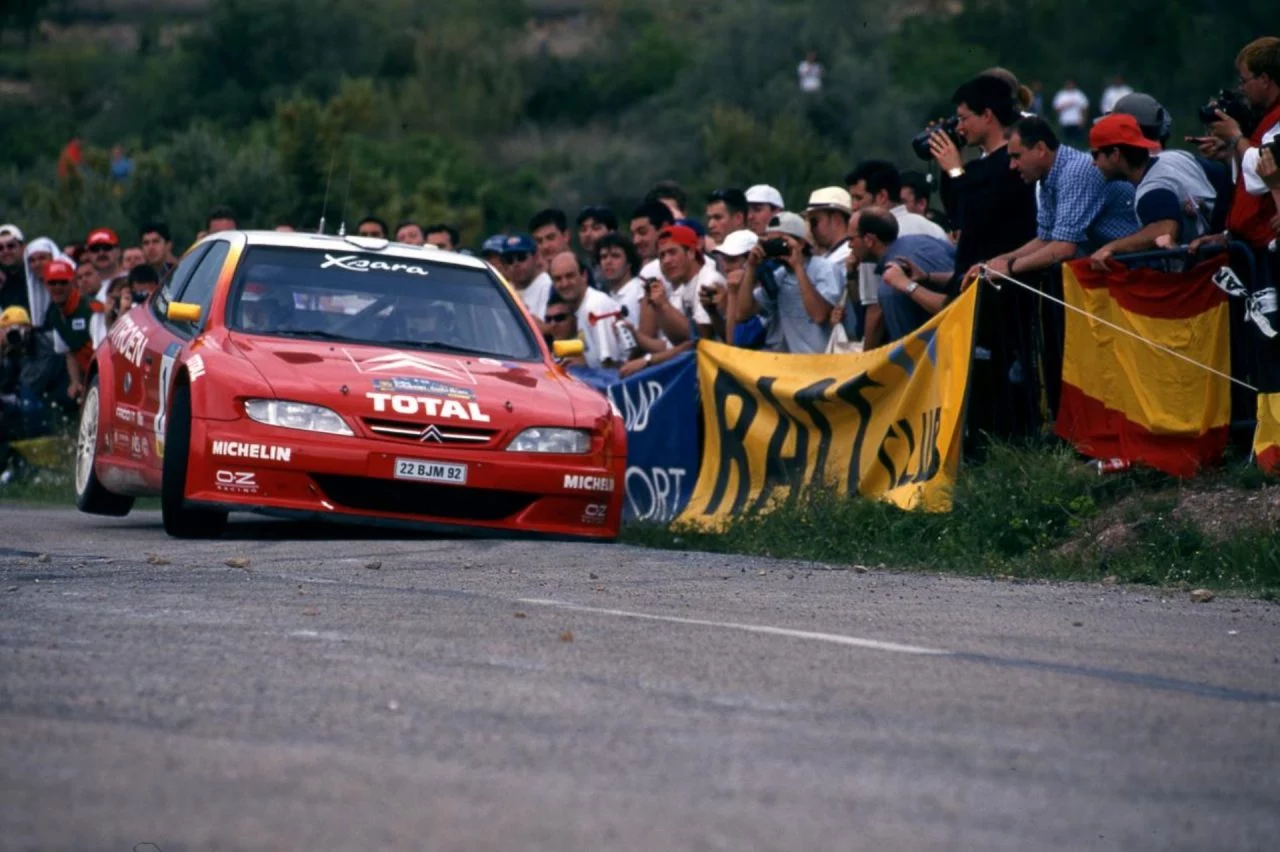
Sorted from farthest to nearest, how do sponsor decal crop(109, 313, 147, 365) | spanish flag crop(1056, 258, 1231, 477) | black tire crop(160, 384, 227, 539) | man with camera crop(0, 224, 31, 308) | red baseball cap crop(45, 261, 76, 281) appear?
man with camera crop(0, 224, 31, 308) < red baseball cap crop(45, 261, 76, 281) < sponsor decal crop(109, 313, 147, 365) < black tire crop(160, 384, 227, 539) < spanish flag crop(1056, 258, 1231, 477)

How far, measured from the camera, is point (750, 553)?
12.3 meters

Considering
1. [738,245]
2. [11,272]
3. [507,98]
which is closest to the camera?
[738,245]

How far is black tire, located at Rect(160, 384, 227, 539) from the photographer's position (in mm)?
11805

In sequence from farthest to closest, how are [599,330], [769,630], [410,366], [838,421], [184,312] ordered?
[599,330] < [838,421] < [184,312] < [410,366] < [769,630]

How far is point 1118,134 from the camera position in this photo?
11.4m

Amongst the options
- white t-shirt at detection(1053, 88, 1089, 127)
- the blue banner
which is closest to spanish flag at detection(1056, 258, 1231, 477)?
the blue banner

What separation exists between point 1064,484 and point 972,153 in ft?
51.9

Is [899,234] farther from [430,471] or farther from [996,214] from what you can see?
[430,471]

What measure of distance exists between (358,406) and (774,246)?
3.00m

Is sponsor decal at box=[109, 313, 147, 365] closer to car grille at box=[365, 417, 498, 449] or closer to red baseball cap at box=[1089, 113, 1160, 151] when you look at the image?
car grille at box=[365, 417, 498, 449]

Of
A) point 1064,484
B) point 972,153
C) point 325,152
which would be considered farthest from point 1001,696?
point 325,152

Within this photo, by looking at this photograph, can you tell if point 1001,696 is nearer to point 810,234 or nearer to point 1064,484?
point 1064,484

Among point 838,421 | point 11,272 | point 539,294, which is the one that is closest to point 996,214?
point 838,421

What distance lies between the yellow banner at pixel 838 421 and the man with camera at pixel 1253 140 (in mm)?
1420
